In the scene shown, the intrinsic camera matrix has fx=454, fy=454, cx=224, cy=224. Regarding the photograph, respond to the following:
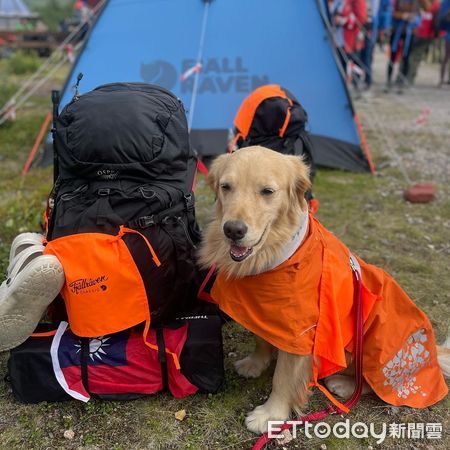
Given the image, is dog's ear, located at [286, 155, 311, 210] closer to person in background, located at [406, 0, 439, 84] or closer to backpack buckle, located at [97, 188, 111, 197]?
backpack buckle, located at [97, 188, 111, 197]

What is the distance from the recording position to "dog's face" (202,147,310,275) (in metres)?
2.26

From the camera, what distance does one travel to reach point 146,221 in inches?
101

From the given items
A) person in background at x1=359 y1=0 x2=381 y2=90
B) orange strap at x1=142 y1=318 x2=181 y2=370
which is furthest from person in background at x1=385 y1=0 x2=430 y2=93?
orange strap at x1=142 y1=318 x2=181 y2=370

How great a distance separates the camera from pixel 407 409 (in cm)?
269

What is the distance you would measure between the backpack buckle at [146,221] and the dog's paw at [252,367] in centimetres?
111

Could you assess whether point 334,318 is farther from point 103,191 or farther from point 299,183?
point 103,191

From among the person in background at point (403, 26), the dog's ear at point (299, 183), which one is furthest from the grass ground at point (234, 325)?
the person in background at point (403, 26)

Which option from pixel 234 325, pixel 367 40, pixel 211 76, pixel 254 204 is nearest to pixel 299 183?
pixel 254 204

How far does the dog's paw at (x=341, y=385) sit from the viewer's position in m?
2.78

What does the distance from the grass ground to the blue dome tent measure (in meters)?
1.08

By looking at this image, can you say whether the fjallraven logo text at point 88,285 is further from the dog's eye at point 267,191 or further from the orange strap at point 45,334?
the dog's eye at point 267,191

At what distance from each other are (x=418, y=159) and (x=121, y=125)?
5786 millimetres

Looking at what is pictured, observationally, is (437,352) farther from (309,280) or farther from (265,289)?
(265,289)

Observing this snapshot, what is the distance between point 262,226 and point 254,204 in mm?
120
